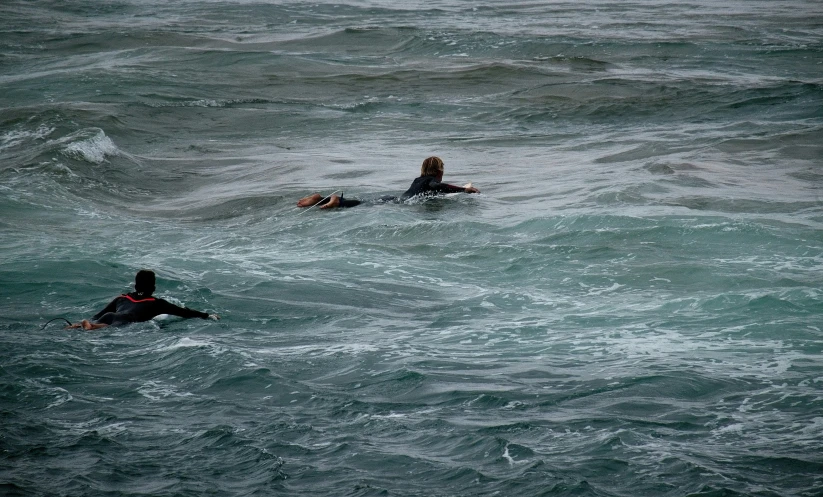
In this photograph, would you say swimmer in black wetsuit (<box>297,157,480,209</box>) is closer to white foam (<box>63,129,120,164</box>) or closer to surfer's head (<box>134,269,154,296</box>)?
surfer's head (<box>134,269,154,296</box>)

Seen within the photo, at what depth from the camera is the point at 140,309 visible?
10.1 metres

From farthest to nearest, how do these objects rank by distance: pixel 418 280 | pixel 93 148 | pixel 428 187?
pixel 93 148
pixel 428 187
pixel 418 280

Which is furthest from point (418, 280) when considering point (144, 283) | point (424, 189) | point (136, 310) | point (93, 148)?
point (93, 148)

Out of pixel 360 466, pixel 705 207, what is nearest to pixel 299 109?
pixel 705 207

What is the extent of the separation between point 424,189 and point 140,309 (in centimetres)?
646

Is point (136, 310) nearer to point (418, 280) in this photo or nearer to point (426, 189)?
point (418, 280)

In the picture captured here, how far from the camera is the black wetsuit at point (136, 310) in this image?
1008cm

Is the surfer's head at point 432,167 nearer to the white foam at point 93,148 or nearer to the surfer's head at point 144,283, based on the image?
the surfer's head at point 144,283

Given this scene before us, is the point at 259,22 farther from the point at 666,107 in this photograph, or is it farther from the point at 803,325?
the point at 803,325

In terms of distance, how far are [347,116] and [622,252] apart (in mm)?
13469

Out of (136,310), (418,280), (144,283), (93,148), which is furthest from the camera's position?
(93,148)

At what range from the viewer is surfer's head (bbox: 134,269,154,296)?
1026 centimetres

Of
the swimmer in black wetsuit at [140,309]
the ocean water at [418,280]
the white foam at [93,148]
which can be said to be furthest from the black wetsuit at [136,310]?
the white foam at [93,148]

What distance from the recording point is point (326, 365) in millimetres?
8789
